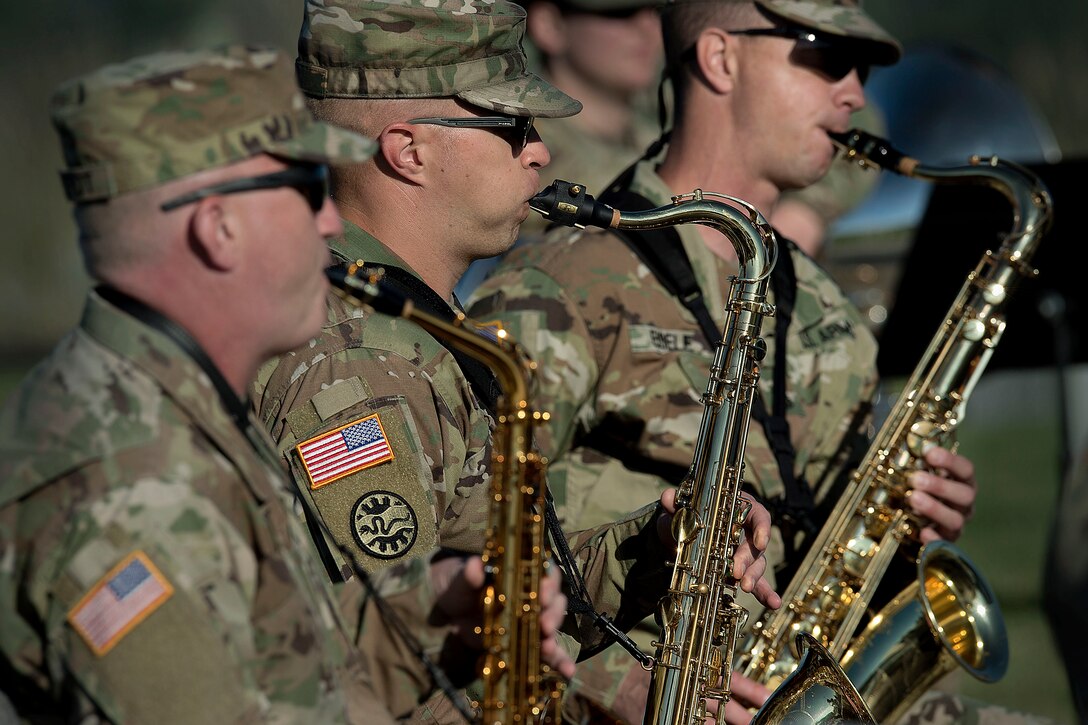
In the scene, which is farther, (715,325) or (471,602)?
(715,325)

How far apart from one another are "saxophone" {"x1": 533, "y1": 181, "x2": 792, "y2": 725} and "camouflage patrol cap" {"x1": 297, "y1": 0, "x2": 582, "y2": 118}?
0.30m

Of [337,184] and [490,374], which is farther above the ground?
[337,184]

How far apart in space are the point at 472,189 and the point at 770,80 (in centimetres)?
166

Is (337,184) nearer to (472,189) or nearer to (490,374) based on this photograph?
(472,189)

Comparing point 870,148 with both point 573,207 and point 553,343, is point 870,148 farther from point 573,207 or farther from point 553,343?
point 573,207

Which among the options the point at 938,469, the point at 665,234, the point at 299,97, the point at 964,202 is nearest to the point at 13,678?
the point at 299,97

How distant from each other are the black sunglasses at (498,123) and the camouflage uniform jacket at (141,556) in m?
1.45

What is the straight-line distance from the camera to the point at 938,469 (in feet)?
16.5

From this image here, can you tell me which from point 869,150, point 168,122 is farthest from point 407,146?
point 869,150

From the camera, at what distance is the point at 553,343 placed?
4637 mm

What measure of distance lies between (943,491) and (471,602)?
8.60 feet

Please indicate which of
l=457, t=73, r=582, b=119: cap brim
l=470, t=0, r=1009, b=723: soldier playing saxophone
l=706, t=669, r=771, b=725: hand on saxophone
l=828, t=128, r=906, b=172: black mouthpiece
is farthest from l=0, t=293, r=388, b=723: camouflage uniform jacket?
l=828, t=128, r=906, b=172: black mouthpiece

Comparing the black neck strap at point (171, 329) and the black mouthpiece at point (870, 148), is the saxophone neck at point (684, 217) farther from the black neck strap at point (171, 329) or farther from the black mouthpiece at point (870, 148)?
the black neck strap at point (171, 329)

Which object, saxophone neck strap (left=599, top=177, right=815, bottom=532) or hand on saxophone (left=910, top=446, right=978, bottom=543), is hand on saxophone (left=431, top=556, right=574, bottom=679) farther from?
hand on saxophone (left=910, top=446, right=978, bottom=543)
